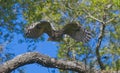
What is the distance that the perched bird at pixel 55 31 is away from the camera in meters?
7.60

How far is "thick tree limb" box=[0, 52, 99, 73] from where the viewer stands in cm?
736

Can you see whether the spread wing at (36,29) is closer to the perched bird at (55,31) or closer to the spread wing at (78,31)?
the perched bird at (55,31)

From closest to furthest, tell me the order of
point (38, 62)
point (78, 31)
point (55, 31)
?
point (38, 62)
point (55, 31)
point (78, 31)

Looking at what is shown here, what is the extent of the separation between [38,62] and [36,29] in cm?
70

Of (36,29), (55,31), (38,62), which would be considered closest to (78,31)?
(55,31)

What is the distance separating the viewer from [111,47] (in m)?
15.4

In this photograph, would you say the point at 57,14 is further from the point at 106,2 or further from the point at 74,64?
the point at 74,64

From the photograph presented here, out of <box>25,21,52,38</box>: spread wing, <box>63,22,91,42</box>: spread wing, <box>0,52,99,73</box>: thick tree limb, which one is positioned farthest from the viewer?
<box>63,22,91,42</box>: spread wing

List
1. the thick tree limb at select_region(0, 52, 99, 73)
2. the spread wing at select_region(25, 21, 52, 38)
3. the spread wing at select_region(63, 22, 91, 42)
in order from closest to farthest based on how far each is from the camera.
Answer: the thick tree limb at select_region(0, 52, 99, 73)
the spread wing at select_region(25, 21, 52, 38)
the spread wing at select_region(63, 22, 91, 42)

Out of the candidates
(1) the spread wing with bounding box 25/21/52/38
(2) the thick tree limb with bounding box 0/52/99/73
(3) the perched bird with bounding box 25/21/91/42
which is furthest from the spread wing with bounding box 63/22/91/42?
(2) the thick tree limb with bounding box 0/52/99/73

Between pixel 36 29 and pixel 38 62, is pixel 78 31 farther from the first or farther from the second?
pixel 38 62

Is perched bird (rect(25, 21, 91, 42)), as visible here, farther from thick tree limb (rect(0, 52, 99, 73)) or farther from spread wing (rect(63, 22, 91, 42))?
thick tree limb (rect(0, 52, 99, 73))

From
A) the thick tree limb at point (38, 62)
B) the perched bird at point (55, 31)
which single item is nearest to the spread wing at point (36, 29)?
the perched bird at point (55, 31)

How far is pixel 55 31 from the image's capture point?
7.97 metres
